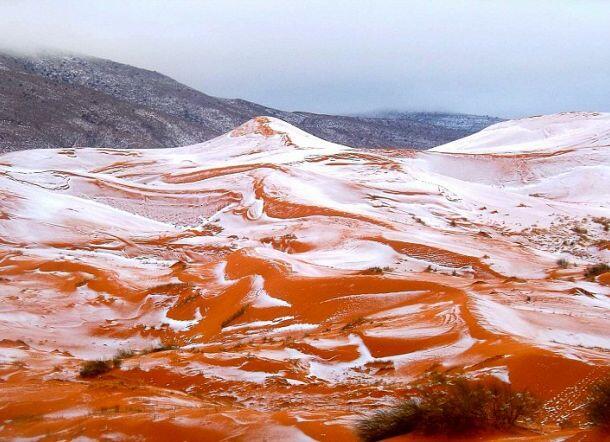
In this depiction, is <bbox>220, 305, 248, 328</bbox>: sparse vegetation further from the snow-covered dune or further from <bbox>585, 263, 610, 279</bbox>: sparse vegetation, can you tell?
the snow-covered dune

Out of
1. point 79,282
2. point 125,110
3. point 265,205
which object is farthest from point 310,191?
point 125,110

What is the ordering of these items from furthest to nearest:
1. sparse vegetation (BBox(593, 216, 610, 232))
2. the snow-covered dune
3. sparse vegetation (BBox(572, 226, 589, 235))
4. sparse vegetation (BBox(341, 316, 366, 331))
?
the snow-covered dune < sparse vegetation (BBox(593, 216, 610, 232)) < sparse vegetation (BBox(572, 226, 589, 235)) < sparse vegetation (BBox(341, 316, 366, 331))

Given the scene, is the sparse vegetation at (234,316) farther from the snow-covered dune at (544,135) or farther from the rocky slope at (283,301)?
the snow-covered dune at (544,135)

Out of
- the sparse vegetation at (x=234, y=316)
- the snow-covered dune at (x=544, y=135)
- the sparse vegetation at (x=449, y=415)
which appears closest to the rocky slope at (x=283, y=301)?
the sparse vegetation at (x=234, y=316)

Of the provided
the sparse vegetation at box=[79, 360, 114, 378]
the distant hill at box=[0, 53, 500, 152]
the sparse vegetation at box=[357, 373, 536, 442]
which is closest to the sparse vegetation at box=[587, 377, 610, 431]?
the sparse vegetation at box=[357, 373, 536, 442]

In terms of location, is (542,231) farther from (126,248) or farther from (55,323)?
(55,323)

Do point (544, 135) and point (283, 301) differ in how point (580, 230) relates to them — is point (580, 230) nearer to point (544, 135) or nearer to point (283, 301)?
point (283, 301)

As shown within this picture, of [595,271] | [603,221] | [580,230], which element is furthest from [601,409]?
[603,221]
